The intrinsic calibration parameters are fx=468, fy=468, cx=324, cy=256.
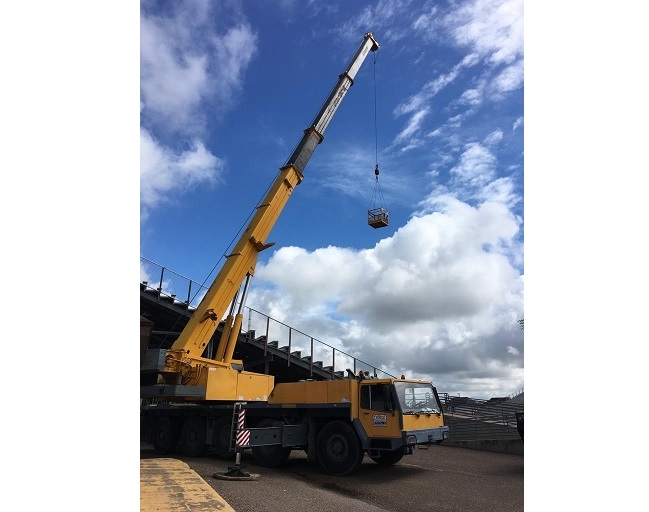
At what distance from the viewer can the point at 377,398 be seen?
34.6ft

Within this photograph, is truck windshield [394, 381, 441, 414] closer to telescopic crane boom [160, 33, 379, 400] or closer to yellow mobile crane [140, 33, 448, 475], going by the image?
yellow mobile crane [140, 33, 448, 475]

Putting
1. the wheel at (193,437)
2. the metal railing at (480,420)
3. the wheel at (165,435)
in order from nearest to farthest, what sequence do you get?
the wheel at (193,437), the wheel at (165,435), the metal railing at (480,420)

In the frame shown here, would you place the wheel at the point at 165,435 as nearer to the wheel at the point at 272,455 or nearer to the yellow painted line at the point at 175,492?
the wheel at the point at 272,455

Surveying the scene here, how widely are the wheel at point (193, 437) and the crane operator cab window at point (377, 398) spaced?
5612 mm

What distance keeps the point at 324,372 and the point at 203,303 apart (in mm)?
10968

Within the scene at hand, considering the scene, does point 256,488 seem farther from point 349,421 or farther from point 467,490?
point 467,490

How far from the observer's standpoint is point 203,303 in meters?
14.2

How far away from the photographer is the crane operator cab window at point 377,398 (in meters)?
10.3

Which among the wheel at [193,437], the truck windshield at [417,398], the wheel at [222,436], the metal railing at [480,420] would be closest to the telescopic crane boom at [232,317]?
the wheel at [222,436]

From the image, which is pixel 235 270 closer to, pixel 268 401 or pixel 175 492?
pixel 268 401

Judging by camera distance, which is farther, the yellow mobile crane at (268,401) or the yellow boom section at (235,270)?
the yellow boom section at (235,270)

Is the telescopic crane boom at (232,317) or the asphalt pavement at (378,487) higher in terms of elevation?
the telescopic crane boom at (232,317)

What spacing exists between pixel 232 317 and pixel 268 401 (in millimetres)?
3396

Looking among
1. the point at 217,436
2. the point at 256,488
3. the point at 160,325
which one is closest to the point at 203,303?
the point at 217,436
